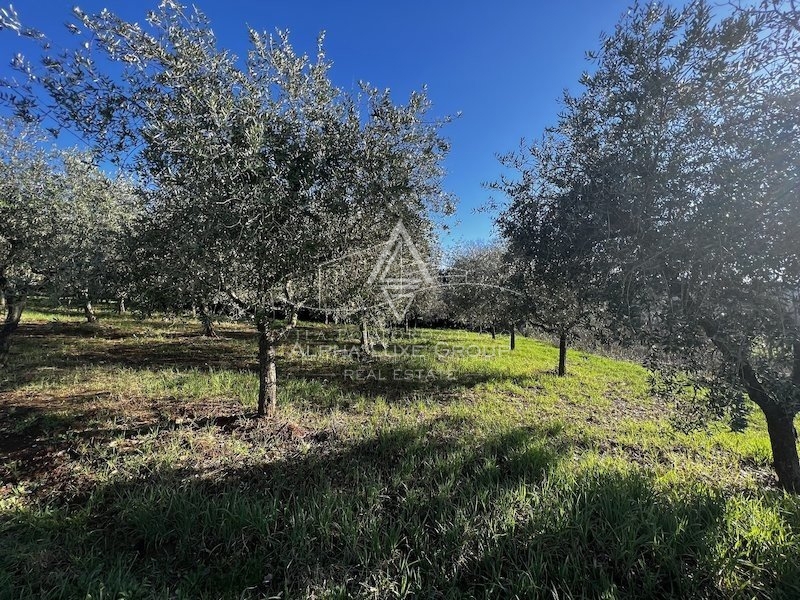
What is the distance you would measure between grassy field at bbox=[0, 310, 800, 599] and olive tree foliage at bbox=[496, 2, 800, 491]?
1631 millimetres

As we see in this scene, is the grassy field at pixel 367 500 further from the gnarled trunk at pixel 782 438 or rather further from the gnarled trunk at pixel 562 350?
the gnarled trunk at pixel 562 350

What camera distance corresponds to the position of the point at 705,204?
11.4ft

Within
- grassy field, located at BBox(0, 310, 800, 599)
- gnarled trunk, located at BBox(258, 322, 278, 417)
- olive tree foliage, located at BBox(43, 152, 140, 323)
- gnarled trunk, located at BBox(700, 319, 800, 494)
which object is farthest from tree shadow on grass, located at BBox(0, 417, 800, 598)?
olive tree foliage, located at BBox(43, 152, 140, 323)

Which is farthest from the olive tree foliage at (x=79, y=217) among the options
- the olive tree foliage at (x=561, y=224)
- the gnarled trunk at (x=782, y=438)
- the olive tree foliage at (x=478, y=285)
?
the olive tree foliage at (x=478, y=285)

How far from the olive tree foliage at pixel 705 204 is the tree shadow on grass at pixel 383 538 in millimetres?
1631

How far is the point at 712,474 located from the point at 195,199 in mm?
8344

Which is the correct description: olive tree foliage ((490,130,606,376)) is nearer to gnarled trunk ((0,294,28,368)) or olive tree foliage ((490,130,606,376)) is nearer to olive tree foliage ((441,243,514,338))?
olive tree foliage ((441,243,514,338))

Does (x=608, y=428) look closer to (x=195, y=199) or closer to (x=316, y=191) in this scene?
(x=316, y=191)

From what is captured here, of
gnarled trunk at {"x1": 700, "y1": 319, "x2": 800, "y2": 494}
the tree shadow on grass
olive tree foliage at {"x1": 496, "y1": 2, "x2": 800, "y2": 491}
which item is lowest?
the tree shadow on grass

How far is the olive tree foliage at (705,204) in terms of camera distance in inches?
130

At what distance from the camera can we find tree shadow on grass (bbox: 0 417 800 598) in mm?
2959

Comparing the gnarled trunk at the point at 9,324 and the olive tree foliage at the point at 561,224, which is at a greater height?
the olive tree foliage at the point at 561,224

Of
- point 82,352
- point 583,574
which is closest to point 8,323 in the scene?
point 82,352

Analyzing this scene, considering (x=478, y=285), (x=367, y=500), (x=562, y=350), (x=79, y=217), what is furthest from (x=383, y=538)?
(x=478, y=285)
